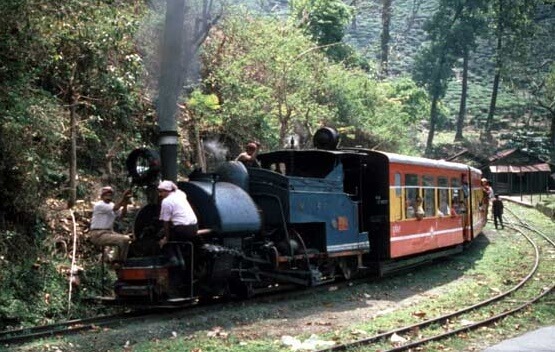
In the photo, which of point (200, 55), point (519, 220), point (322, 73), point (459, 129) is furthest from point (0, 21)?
point (459, 129)

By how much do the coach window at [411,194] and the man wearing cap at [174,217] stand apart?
6166mm

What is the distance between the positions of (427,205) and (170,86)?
24.1 ft

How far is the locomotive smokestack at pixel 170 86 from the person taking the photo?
1015 cm

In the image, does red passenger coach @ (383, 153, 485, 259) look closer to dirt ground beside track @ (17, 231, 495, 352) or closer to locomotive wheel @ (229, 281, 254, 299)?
dirt ground beside track @ (17, 231, 495, 352)

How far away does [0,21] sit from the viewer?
377 inches

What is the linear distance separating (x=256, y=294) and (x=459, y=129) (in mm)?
53631

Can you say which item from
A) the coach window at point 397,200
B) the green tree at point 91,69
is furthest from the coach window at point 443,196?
the green tree at point 91,69

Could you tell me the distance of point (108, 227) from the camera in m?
10.7

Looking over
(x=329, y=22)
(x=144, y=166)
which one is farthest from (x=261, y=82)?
(x=329, y=22)

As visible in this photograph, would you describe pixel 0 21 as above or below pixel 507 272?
above

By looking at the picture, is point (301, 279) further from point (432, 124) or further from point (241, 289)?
point (432, 124)

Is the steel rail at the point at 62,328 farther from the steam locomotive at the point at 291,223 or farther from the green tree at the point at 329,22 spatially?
the green tree at the point at 329,22

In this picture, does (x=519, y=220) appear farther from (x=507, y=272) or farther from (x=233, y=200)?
(x=233, y=200)

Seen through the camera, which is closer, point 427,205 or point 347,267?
point 347,267
